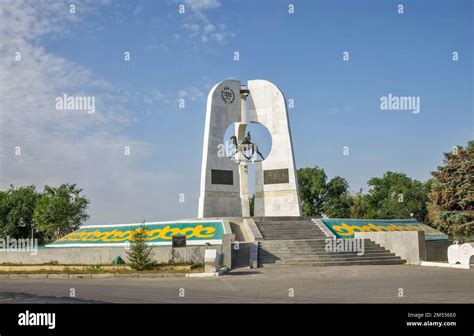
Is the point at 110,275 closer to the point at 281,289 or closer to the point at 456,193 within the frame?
the point at 281,289

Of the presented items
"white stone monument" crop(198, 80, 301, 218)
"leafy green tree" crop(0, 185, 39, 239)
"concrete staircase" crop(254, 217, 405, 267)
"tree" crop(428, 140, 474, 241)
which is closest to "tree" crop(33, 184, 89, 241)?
"leafy green tree" crop(0, 185, 39, 239)

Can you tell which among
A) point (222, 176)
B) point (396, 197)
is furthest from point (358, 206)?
point (222, 176)

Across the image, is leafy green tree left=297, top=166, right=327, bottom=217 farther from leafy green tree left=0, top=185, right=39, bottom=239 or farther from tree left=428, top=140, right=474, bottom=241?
tree left=428, top=140, right=474, bottom=241

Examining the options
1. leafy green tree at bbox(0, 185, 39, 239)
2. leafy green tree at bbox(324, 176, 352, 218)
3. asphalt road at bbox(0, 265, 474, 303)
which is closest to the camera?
asphalt road at bbox(0, 265, 474, 303)

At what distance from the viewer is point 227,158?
35.8m

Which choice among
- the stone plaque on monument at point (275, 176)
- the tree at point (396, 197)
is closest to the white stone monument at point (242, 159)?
the stone plaque on monument at point (275, 176)

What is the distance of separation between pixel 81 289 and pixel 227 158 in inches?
864

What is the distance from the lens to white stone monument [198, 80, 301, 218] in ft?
113

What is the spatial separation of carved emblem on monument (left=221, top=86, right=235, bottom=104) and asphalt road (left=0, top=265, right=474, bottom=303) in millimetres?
18495

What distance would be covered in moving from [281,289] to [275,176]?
2201 centimetres

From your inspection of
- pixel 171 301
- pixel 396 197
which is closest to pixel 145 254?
pixel 171 301

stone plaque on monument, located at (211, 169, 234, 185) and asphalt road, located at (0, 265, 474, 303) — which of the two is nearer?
asphalt road, located at (0, 265, 474, 303)

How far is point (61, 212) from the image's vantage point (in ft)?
161
